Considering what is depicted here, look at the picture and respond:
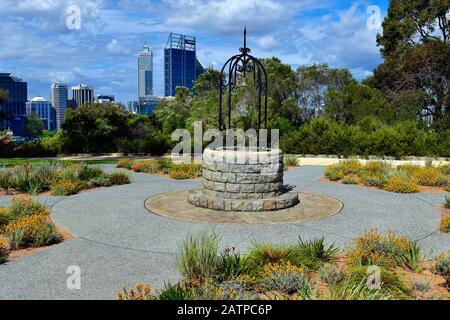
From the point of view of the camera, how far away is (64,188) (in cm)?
1152

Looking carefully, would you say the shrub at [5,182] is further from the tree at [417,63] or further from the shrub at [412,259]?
the tree at [417,63]

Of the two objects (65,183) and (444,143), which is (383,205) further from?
(444,143)

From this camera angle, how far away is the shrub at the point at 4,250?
615 cm

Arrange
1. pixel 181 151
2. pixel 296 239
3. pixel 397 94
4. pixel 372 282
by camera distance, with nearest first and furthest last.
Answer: pixel 372 282
pixel 296 239
pixel 181 151
pixel 397 94

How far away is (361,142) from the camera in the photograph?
2192 centimetres

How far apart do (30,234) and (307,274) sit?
498cm

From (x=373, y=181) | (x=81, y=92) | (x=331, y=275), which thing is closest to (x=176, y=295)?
(x=331, y=275)

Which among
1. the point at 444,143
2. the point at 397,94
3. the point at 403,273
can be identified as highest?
the point at 397,94

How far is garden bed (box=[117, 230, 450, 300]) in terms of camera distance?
4.75 meters

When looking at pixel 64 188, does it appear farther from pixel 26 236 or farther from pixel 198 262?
pixel 198 262

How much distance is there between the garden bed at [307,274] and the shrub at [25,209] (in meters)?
4.76

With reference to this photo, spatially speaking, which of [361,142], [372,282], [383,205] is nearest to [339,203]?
[383,205]

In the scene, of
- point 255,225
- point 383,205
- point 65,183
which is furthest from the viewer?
point 65,183
